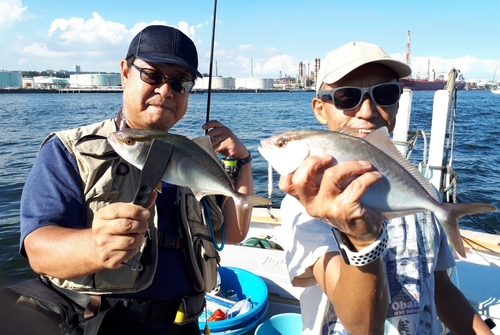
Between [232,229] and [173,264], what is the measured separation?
2.35 feet

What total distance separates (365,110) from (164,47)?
1.42 meters

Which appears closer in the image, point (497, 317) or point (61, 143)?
point (61, 143)

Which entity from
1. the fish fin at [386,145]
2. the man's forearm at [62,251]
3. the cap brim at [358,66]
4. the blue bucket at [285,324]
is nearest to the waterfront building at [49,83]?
the blue bucket at [285,324]

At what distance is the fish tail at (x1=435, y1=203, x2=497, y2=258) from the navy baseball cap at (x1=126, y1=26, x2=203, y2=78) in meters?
1.84

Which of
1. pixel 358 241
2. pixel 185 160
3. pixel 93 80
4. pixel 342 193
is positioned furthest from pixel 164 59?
pixel 93 80

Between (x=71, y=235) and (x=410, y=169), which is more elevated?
(x=410, y=169)

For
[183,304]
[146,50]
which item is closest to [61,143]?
[146,50]

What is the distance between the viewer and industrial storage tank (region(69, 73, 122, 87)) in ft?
374

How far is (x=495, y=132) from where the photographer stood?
2588 cm

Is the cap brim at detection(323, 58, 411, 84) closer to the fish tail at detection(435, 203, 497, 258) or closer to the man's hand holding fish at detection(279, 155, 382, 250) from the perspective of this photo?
the man's hand holding fish at detection(279, 155, 382, 250)

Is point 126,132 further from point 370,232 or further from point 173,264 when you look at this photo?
point 370,232

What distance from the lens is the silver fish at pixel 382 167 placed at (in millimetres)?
1756

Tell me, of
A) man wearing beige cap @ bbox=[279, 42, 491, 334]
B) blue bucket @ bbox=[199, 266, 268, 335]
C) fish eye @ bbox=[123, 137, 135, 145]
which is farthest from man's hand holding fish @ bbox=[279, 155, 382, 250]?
blue bucket @ bbox=[199, 266, 268, 335]

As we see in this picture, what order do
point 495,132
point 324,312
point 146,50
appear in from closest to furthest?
point 324,312
point 146,50
point 495,132
